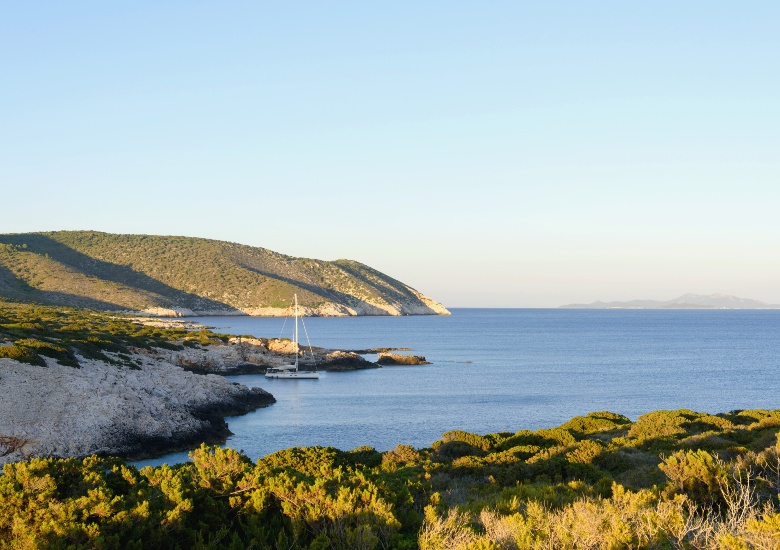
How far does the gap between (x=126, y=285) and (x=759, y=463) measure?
177232mm

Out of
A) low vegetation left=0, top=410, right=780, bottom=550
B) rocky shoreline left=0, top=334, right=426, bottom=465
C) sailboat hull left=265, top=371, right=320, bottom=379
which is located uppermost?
low vegetation left=0, top=410, right=780, bottom=550

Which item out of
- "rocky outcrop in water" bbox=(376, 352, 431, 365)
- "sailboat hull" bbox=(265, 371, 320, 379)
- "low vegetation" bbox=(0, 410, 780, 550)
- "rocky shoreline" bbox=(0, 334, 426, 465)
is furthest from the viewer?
"rocky outcrop in water" bbox=(376, 352, 431, 365)

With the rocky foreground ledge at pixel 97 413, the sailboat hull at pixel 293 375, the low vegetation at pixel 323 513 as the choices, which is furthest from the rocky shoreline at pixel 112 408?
the low vegetation at pixel 323 513

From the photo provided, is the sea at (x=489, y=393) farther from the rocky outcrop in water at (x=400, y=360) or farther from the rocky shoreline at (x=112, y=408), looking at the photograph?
the rocky outcrop in water at (x=400, y=360)

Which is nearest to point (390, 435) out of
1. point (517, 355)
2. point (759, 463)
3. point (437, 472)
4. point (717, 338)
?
point (437, 472)

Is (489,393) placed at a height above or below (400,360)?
below

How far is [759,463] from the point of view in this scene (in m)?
14.4

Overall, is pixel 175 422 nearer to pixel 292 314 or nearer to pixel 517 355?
pixel 517 355

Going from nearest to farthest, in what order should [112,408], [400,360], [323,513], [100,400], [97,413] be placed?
1. [323,513]
2. [97,413]
3. [112,408]
4. [100,400]
5. [400,360]

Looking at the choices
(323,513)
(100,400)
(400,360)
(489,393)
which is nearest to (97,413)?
(100,400)

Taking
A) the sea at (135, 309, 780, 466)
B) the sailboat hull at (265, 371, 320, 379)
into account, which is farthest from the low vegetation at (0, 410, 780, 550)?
the sailboat hull at (265, 371, 320, 379)

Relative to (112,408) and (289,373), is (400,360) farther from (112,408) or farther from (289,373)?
(112,408)

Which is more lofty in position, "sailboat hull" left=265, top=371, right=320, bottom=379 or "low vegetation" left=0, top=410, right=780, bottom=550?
"low vegetation" left=0, top=410, right=780, bottom=550

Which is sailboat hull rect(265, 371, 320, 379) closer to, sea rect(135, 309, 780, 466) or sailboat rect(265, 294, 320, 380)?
sailboat rect(265, 294, 320, 380)
